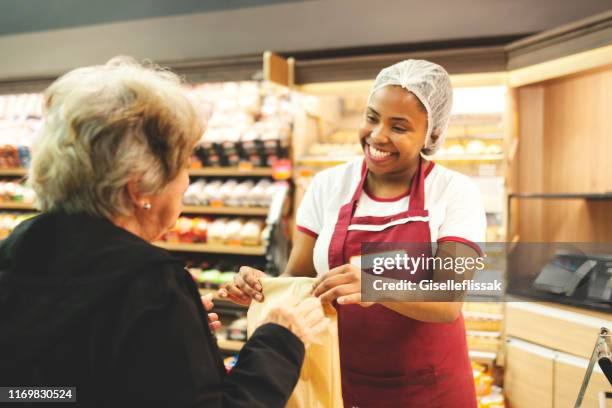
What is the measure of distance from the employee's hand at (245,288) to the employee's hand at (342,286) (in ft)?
0.69

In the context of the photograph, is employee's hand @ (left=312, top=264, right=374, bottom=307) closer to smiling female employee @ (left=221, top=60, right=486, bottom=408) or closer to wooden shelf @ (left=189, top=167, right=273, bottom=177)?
smiling female employee @ (left=221, top=60, right=486, bottom=408)

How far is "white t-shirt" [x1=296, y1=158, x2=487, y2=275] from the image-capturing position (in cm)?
148

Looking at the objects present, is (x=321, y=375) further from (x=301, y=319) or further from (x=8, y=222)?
(x=8, y=222)

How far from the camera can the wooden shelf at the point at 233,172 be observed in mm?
3695

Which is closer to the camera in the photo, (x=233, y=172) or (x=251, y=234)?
(x=251, y=234)

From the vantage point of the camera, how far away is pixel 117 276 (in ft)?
2.79

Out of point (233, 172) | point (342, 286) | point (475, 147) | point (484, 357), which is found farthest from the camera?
point (233, 172)

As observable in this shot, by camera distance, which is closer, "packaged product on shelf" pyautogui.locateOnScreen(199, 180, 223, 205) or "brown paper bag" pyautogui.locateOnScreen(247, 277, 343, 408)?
"brown paper bag" pyautogui.locateOnScreen(247, 277, 343, 408)

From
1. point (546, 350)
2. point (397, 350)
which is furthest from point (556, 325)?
point (397, 350)

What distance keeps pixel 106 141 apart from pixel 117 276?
0.25 metres

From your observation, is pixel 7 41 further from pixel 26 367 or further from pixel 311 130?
pixel 26 367

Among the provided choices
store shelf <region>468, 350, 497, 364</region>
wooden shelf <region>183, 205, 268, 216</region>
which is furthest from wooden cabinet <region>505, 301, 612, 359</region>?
wooden shelf <region>183, 205, 268, 216</region>

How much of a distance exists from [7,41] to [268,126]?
2.82 m

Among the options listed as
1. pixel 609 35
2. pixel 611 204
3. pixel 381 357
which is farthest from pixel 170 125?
pixel 611 204
